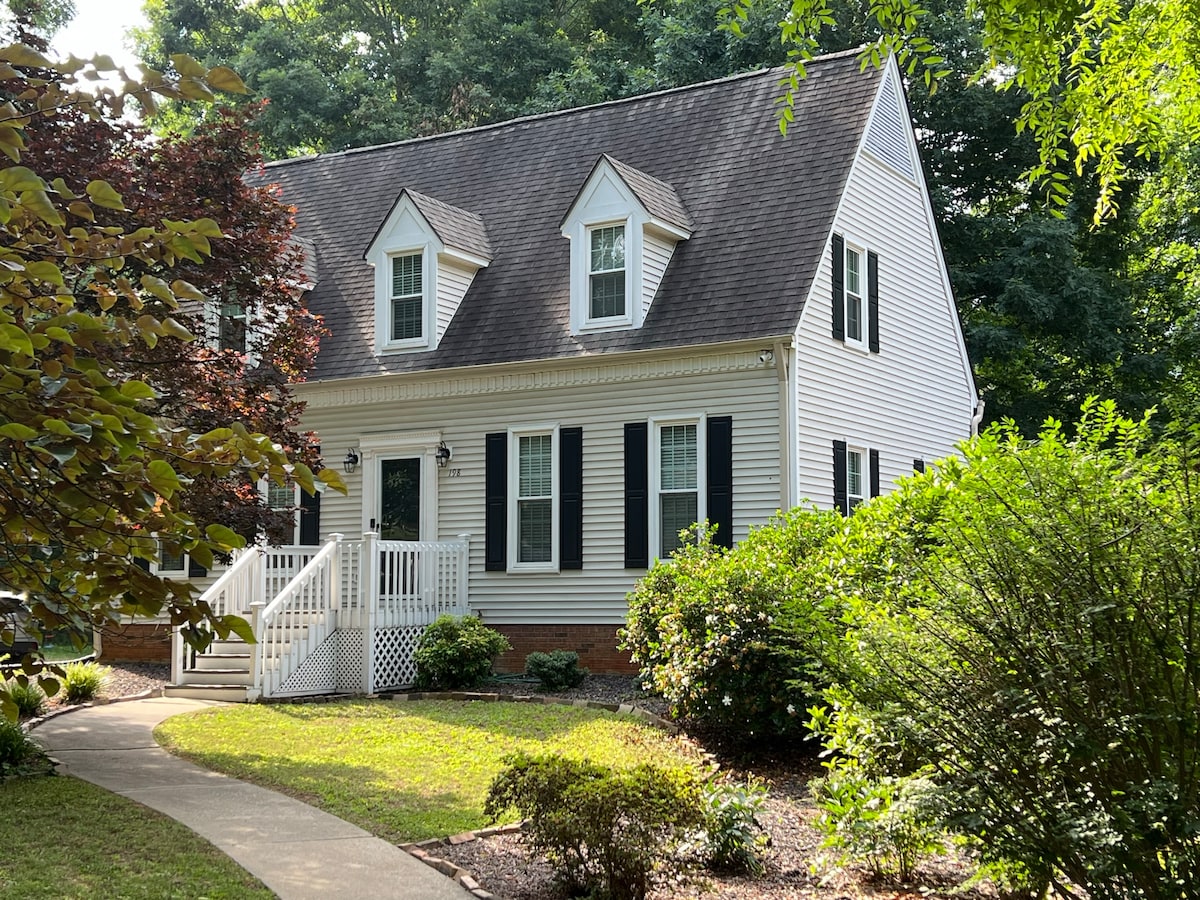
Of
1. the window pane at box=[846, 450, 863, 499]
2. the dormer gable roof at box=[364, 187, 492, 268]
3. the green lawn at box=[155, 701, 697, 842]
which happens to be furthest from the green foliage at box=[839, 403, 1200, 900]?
the dormer gable roof at box=[364, 187, 492, 268]

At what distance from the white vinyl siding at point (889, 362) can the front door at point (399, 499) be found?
248 inches

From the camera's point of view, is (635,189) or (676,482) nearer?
(676,482)

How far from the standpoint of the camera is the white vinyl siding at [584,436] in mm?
17141

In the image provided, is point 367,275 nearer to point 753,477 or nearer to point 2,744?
point 753,477

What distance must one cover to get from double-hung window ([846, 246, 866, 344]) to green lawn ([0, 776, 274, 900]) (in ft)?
42.7

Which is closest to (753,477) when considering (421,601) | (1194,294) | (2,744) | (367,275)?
(421,601)

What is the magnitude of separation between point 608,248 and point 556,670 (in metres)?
6.36

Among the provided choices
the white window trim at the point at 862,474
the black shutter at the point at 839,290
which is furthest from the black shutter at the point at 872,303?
the white window trim at the point at 862,474

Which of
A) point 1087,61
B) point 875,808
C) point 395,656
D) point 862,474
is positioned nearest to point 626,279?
point 862,474

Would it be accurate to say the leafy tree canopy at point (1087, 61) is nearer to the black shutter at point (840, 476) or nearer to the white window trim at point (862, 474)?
the black shutter at point (840, 476)

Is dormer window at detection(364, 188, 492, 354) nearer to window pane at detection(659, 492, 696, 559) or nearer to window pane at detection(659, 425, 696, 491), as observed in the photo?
window pane at detection(659, 425, 696, 491)

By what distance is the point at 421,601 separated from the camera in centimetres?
1780

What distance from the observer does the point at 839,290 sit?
729 inches

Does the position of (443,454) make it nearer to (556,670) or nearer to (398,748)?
(556,670)
